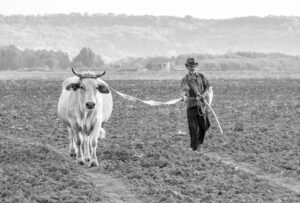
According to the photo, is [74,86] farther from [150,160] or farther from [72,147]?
[150,160]

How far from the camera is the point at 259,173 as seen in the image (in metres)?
11.7

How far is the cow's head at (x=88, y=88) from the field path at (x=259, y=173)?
113 inches

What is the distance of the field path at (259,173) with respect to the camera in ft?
34.7

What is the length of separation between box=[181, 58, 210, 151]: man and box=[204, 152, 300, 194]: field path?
72cm

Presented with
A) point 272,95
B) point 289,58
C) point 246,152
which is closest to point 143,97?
point 272,95

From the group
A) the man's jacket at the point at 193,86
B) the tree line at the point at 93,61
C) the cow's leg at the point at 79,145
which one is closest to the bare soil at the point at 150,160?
the cow's leg at the point at 79,145

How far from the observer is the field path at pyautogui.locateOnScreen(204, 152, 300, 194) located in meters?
10.6

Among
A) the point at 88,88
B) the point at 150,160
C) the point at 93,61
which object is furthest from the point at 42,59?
the point at 88,88

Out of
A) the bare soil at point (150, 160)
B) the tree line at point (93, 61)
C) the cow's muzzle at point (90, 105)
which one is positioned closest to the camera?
the bare soil at point (150, 160)

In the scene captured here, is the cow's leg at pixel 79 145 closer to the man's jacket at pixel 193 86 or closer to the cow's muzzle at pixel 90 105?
the cow's muzzle at pixel 90 105

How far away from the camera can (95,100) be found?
11.5 meters

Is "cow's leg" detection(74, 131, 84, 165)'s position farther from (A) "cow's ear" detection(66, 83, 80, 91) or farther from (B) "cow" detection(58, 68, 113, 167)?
(A) "cow's ear" detection(66, 83, 80, 91)

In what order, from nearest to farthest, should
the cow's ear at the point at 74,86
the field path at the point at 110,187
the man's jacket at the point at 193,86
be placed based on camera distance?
the field path at the point at 110,187 < the cow's ear at the point at 74,86 < the man's jacket at the point at 193,86

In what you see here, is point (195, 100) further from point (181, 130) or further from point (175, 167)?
point (181, 130)
